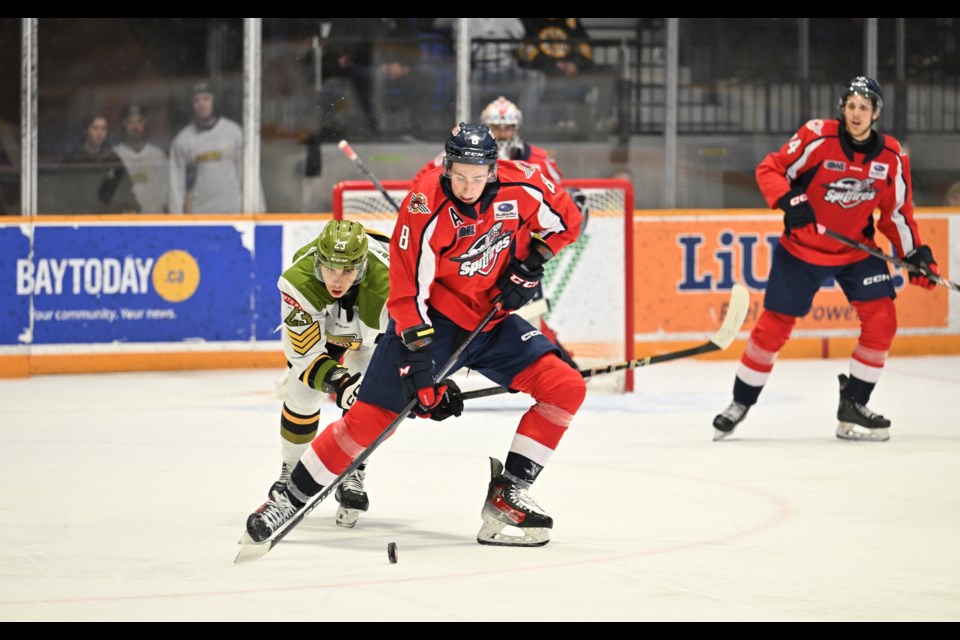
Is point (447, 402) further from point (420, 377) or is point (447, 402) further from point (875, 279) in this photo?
point (875, 279)

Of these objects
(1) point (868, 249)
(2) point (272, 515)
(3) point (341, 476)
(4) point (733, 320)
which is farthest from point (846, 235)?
(2) point (272, 515)

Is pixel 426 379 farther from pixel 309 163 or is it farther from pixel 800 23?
pixel 800 23

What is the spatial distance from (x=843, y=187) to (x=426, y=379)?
2.69 m

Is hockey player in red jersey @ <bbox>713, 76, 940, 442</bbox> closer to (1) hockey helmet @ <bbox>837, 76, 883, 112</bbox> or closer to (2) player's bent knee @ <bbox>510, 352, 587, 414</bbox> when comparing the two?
(1) hockey helmet @ <bbox>837, 76, 883, 112</bbox>

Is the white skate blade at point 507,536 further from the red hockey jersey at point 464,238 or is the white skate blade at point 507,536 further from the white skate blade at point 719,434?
the white skate blade at point 719,434

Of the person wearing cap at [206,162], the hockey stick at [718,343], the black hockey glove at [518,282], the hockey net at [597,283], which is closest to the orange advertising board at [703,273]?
Result: the hockey net at [597,283]

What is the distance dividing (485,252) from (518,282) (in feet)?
0.40

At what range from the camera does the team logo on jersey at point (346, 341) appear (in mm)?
4664

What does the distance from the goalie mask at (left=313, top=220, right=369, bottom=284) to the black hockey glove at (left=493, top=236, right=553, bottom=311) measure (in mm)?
386

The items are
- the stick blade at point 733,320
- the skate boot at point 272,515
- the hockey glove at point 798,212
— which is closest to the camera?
the skate boot at point 272,515

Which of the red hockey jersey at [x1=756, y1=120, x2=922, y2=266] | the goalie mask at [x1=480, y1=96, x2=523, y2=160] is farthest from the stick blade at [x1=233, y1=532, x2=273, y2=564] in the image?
the goalie mask at [x1=480, y1=96, x2=523, y2=160]

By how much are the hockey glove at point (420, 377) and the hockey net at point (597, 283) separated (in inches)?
148

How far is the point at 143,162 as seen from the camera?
28.2 feet

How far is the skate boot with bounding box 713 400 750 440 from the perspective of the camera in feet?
20.7
